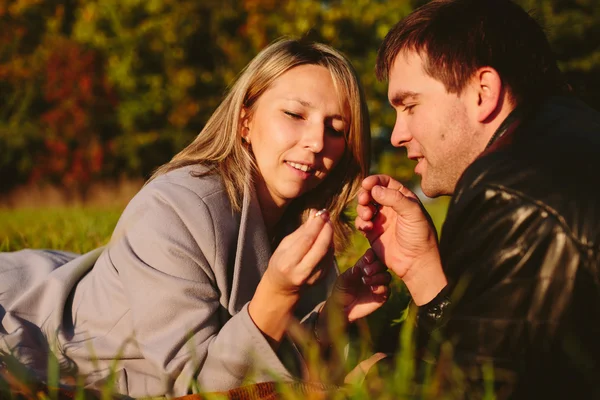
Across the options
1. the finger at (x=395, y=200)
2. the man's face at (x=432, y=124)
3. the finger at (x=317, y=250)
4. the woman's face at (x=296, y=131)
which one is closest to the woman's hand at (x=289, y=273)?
the finger at (x=317, y=250)

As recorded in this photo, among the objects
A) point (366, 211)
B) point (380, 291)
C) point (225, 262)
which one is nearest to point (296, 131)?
point (366, 211)

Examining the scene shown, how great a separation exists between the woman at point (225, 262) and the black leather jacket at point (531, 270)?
0.59 meters

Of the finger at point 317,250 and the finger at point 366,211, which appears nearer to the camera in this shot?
the finger at point 317,250

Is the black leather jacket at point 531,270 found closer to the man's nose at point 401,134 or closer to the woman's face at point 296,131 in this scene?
the man's nose at point 401,134

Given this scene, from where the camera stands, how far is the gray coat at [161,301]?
2.68 m

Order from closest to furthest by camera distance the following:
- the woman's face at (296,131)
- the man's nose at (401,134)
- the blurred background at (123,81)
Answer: the man's nose at (401,134)
the woman's face at (296,131)
the blurred background at (123,81)

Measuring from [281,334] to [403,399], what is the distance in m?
0.81

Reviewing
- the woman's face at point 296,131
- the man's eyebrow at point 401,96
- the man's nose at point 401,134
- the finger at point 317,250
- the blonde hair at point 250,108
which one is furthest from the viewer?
the blonde hair at point 250,108

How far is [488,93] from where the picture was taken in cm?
287

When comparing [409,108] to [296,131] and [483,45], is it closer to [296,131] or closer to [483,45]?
[483,45]

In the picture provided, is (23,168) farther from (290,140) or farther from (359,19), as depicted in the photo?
(290,140)

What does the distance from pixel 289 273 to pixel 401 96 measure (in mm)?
1126

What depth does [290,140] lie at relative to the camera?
348 cm

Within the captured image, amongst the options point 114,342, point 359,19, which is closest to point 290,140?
point 114,342
